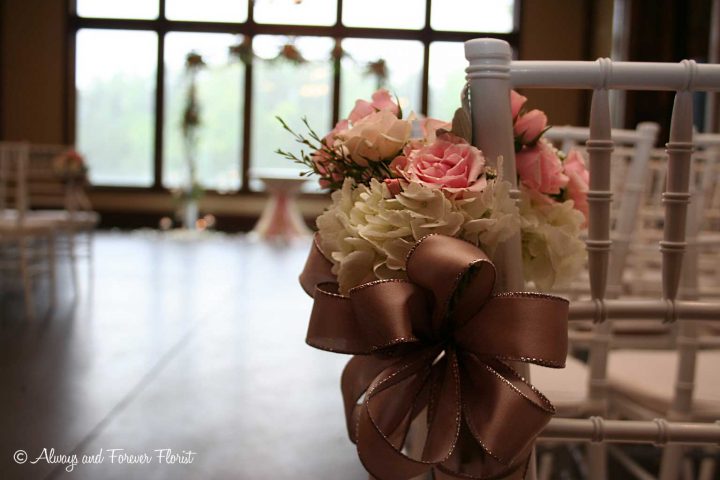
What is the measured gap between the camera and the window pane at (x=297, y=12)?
35.5 feet

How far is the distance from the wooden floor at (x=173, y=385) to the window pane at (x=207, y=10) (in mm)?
5967

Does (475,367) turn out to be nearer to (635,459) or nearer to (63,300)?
(635,459)

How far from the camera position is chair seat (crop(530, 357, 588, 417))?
1.64 meters

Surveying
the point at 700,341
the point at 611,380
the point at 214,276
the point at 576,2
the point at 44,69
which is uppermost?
the point at 576,2

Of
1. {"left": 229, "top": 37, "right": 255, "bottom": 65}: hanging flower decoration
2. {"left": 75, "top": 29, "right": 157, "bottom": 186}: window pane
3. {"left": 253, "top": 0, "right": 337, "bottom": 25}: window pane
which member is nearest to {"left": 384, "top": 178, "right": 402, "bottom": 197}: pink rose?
{"left": 229, "top": 37, "right": 255, "bottom": 65}: hanging flower decoration

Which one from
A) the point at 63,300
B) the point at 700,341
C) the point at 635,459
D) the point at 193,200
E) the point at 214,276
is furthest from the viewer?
the point at 193,200

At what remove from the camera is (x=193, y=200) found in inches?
396

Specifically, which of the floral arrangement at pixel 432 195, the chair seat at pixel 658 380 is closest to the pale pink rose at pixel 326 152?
the floral arrangement at pixel 432 195

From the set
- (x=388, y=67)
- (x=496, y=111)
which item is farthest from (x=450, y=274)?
(x=388, y=67)

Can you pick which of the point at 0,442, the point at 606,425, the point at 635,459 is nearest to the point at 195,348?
the point at 0,442

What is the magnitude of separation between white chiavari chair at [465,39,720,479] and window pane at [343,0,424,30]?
10.2 m

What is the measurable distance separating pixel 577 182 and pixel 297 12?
10315 mm

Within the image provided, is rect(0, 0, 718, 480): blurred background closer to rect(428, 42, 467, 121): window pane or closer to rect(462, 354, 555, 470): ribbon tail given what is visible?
rect(428, 42, 467, 121): window pane

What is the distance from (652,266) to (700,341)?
6.32 ft
